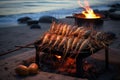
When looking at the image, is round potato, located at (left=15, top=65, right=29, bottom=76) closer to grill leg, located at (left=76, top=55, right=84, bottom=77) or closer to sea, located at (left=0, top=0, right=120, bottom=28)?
grill leg, located at (left=76, top=55, right=84, bottom=77)

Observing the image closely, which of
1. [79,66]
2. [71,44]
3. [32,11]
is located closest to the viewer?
[79,66]

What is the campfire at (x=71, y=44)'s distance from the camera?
5.56 meters

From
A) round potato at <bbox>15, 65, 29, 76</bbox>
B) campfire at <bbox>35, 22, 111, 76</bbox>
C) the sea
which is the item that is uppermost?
campfire at <bbox>35, 22, 111, 76</bbox>

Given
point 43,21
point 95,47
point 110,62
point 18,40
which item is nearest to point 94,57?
point 110,62

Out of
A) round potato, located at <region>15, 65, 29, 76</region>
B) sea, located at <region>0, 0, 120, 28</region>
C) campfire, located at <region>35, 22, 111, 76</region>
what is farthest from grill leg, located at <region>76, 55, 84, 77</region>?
sea, located at <region>0, 0, 120, 28</region>

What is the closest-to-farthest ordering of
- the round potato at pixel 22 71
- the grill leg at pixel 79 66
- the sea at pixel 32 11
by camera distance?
the grill leg at pixel 79 66, the round potato at pixel 22 71, the sea at pixel 32 11

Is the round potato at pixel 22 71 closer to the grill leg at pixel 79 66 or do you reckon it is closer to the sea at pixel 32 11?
the grill leg at pixel 79 66

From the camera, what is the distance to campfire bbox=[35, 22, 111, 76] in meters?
5.56

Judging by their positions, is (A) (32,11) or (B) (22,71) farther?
(A) (32,11)

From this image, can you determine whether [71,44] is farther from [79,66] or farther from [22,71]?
[22,71]

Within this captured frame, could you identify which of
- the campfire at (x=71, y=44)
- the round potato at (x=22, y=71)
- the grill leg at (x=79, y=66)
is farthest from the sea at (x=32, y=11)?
the grill leg at (x=79, y=66)

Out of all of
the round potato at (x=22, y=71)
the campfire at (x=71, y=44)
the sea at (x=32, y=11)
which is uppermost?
the campfire at (x=71, y=44)

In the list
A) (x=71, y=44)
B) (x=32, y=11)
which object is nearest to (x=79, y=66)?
(x=71, y=44)

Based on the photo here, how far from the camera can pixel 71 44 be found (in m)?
5.71
